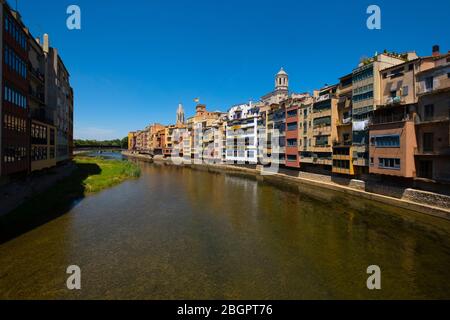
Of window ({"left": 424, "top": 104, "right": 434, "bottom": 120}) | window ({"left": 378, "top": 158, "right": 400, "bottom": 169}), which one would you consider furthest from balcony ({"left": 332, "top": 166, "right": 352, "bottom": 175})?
window ({"left": 424, "top": 104, "right": 434, "bottom": 120})

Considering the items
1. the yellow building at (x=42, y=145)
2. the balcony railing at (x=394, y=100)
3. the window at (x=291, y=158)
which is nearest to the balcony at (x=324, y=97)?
the balcony railing at (x=394, y=100)

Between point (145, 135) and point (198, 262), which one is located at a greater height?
point (145, 135)

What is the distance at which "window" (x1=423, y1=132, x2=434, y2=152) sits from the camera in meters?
29.8

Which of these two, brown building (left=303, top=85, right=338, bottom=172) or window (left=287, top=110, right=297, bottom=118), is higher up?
window (left=287, top=110, right=297, bottom=118)

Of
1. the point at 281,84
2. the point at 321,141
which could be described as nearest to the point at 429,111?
Result: the point at 321,141

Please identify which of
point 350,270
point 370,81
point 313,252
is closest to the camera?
point 350,270

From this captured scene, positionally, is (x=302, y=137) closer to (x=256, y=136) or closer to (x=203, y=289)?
(x=256, y=136)

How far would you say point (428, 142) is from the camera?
30.2 m

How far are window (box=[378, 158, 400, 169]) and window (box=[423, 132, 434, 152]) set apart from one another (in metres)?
3.34

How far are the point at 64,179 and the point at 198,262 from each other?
41854 millimetres

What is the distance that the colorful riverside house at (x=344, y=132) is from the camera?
41.9 meters

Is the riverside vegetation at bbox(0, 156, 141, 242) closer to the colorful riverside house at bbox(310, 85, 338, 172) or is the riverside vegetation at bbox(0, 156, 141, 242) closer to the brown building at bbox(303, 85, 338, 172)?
the brown building at bbox(303, 85, 338, 172)

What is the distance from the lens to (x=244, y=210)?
32.2m
